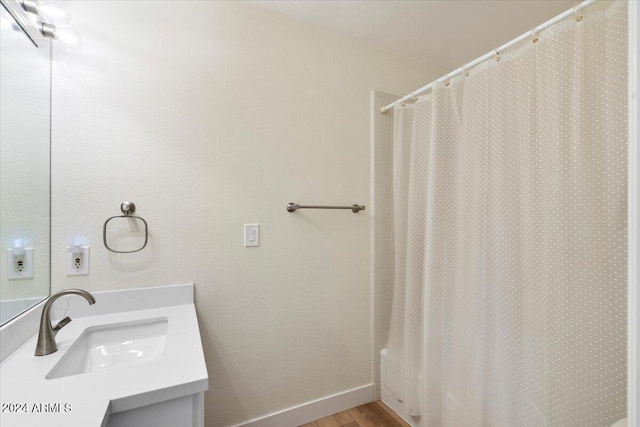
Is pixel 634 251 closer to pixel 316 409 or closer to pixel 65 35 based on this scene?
pixel 316 409

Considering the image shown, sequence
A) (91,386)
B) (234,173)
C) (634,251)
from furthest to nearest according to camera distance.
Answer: (234,173) → (91,386) → (634,251)

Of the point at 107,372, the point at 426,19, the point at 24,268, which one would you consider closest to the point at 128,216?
the point at 24,268

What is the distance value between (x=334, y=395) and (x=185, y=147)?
160cm

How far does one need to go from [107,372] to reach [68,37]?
1.23 metres

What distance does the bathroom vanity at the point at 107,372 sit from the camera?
1.96ft

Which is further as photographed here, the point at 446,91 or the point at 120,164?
the point at 446,91

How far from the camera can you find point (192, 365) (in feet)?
2.44

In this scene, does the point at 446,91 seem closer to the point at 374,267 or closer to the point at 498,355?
the point at 374,267

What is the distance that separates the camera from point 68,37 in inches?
41.6

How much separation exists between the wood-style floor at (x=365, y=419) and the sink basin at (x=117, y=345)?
3.34 ft

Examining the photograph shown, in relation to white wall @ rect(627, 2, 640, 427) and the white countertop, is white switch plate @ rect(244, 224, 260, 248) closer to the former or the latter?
the white countertop

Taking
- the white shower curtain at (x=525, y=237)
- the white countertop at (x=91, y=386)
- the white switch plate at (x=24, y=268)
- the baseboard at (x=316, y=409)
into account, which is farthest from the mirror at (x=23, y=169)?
the white shower curtain at (x=525, y=237)

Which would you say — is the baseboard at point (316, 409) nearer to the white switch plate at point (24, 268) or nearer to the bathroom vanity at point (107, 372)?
the bathroom vanity at point (107, 372)

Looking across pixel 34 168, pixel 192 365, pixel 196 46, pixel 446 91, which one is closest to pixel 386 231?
pixel 446 91
